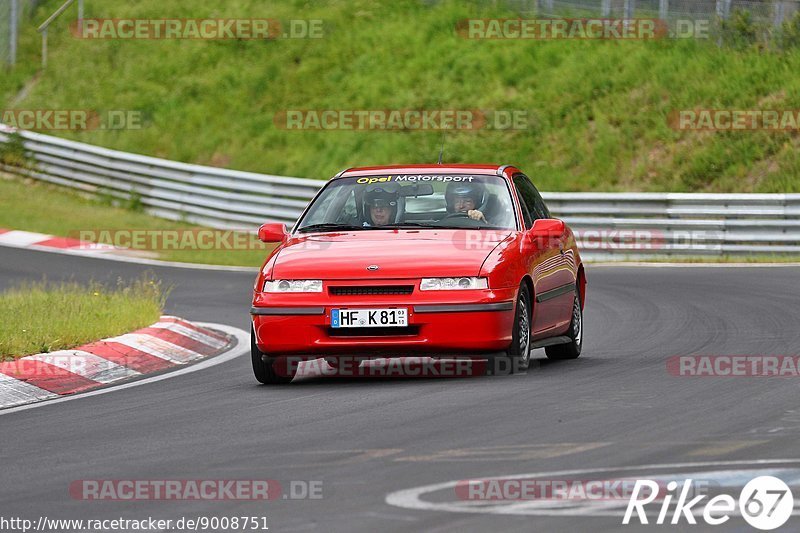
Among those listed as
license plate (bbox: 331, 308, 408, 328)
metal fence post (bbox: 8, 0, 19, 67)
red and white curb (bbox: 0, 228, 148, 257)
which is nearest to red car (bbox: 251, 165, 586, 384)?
license plate (bbox: 331, 308, 408, 328)

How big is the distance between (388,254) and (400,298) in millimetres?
376

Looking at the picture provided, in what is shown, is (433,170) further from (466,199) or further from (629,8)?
(629,8)

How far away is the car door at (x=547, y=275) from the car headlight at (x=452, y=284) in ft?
2.75

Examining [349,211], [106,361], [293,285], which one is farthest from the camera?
[349,211]

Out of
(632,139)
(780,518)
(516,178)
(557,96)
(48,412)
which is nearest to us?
(780,518)

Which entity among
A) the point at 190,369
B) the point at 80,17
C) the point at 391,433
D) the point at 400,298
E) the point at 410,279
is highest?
the point at 80,17

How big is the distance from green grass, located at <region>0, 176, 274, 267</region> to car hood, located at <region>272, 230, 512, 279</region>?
12953 millimetres

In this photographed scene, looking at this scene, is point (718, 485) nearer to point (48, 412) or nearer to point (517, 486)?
point (517, 486)

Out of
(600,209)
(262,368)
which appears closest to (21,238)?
(600,209)

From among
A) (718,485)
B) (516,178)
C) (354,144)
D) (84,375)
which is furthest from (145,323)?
(354,144)

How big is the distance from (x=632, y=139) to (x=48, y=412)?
19430mm

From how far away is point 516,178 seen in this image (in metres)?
12.0

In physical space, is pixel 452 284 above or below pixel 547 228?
below

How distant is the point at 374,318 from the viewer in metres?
9.94
